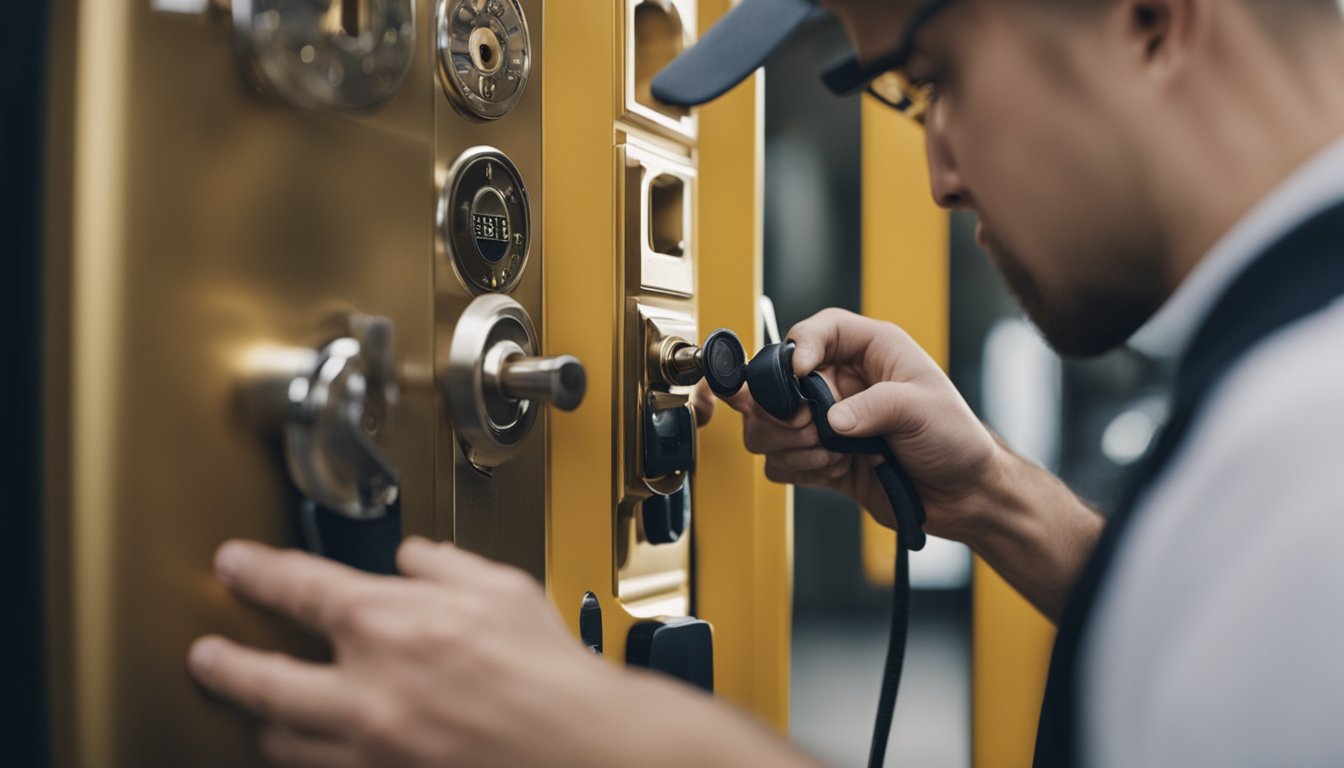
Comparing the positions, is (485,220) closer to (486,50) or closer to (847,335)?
(486,50)

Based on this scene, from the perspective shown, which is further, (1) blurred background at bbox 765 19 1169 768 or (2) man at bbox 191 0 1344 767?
(1) blurred background at bbox 765 19 1169 768

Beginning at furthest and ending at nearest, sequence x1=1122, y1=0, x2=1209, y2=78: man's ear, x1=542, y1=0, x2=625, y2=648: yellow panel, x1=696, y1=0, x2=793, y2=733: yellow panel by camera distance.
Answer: x1=696, y1=0, x2=793, y2=733: yellow panel, x1=542, y1=0, x2=625, y2=648: yellow panel, x1=1122, y1=0, x2=1209, y2=78: man's ear

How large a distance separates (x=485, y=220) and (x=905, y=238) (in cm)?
81

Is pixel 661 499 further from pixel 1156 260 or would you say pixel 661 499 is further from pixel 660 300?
pixel 1156 260

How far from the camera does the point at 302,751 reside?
0.51 m

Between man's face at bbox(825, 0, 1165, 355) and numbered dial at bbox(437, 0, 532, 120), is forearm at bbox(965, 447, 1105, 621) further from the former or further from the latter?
numbered dial at bbox(437, 0, 532, 120)

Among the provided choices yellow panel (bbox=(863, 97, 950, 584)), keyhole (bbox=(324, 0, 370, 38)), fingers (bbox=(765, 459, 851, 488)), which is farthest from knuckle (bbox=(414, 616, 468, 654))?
yellow panel (bbox=(863, 97, 950, 584))

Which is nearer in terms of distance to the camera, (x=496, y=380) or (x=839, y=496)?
(x=496, y=380)

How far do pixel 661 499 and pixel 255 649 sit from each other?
441 mm

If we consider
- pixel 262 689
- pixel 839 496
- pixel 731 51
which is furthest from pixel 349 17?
pixel 839 496

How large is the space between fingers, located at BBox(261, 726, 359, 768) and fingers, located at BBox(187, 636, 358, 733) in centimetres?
1

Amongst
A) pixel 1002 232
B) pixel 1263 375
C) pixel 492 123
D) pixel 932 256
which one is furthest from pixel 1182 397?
pixel 932 256

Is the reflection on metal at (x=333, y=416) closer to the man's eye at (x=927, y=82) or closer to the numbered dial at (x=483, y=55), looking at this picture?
the numbered dial at (x=483, y=55)

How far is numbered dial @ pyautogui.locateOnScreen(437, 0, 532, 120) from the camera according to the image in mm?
694
